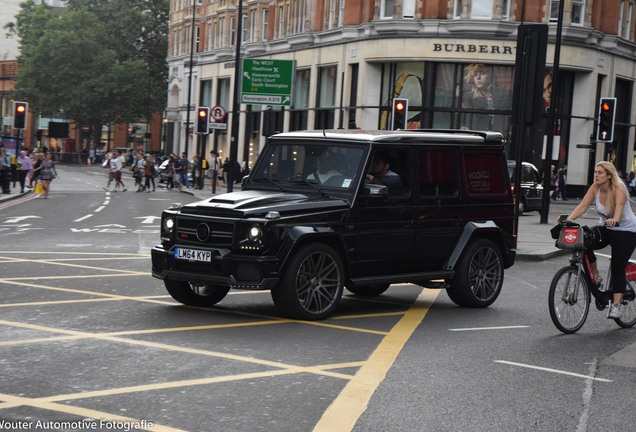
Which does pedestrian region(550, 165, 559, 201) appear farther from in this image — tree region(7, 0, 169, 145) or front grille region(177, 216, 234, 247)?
tree region(7, 0, 169, 145)

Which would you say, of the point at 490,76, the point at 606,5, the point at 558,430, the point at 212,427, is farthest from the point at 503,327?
the point at 606,5

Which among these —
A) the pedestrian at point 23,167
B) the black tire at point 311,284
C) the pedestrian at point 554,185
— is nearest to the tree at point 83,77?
the pedestrian at point 23,167

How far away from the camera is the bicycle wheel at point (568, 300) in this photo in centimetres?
1049

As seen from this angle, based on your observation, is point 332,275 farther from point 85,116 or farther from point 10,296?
point 85,116

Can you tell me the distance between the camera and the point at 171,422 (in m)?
6.19

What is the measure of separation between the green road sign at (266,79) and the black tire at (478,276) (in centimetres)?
2200

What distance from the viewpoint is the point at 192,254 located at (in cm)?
1065

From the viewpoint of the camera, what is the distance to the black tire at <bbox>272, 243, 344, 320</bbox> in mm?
10414

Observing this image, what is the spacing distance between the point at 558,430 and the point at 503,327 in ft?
14.6

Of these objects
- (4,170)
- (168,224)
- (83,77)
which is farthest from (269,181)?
(83,77)

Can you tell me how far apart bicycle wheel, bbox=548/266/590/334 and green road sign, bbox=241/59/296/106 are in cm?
2391

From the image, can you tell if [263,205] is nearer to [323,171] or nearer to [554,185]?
[323,171]

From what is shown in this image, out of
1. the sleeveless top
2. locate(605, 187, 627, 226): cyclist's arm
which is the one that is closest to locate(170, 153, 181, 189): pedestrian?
the sleeveless top

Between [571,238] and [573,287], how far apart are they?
0.48 metres
